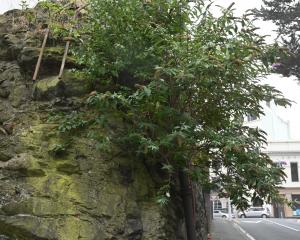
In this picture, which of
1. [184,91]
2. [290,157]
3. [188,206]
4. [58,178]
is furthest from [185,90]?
[290,157]

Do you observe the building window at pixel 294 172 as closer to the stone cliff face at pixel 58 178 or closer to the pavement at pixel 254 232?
the pavement at pixel 254 232

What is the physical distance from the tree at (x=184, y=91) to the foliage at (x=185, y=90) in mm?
15

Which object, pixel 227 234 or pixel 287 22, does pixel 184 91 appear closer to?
pixel 287 22

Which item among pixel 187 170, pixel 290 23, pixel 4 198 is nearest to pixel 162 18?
pixel 187 170

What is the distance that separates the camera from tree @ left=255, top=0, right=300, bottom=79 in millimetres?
13906

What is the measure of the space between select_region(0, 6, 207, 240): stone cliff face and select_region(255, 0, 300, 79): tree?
26.9 ft

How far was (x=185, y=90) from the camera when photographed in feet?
21.0

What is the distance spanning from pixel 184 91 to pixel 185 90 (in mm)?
26

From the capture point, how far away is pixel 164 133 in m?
6.26

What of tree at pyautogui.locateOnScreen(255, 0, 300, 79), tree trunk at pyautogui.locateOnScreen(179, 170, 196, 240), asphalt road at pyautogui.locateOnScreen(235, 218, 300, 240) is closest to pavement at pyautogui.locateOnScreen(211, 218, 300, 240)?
asphalt road at pyautogui.locateOnScreen(235, 218, 300, 240)

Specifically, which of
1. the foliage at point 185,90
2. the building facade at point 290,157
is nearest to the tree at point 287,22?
the foliage at point 185,90

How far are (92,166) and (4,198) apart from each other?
1.35 metres

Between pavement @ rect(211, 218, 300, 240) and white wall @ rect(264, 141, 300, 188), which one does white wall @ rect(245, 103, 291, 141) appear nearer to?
white wall @ rect(264, 141, 300, 188)

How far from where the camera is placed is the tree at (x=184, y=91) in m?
6.07
